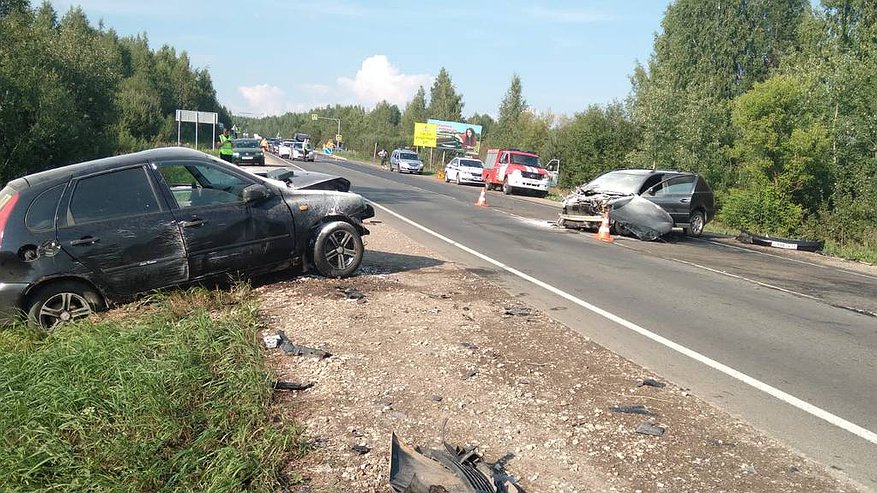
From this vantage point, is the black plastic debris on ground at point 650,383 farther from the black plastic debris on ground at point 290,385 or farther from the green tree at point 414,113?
the green tree at point 414,113

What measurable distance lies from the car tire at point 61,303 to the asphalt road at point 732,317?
491cm

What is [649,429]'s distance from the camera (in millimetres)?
4258

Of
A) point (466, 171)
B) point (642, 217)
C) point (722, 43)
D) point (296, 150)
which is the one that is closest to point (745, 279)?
point (642, 217)

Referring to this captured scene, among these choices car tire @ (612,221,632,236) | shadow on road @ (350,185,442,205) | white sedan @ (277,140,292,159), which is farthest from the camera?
white sedan @ (277,140,292,159)

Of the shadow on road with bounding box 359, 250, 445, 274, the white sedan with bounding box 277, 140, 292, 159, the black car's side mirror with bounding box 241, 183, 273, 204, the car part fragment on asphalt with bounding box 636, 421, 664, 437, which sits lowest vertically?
the white sedan with bounding box 277, 140, 292, 159

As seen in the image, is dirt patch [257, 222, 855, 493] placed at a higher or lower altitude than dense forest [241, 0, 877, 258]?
lower

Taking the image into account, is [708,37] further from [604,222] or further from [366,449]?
[366,449]

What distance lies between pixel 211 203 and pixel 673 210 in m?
13.3

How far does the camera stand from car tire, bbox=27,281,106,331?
5.99 metres

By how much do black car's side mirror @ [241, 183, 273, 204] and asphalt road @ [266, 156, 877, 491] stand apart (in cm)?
349

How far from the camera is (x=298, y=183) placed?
444 inches

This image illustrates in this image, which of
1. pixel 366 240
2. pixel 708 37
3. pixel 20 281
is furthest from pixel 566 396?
pixel 708 37

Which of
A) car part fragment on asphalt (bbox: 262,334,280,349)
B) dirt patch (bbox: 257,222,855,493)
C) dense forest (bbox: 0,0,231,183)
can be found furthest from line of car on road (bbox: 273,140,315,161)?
car part fragment on asphalt (bbox: 262,334,280,349)

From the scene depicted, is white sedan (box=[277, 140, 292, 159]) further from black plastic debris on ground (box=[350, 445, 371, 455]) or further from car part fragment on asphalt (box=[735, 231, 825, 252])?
black plastic debris on ground (box=[350, 445, 371, 455])
